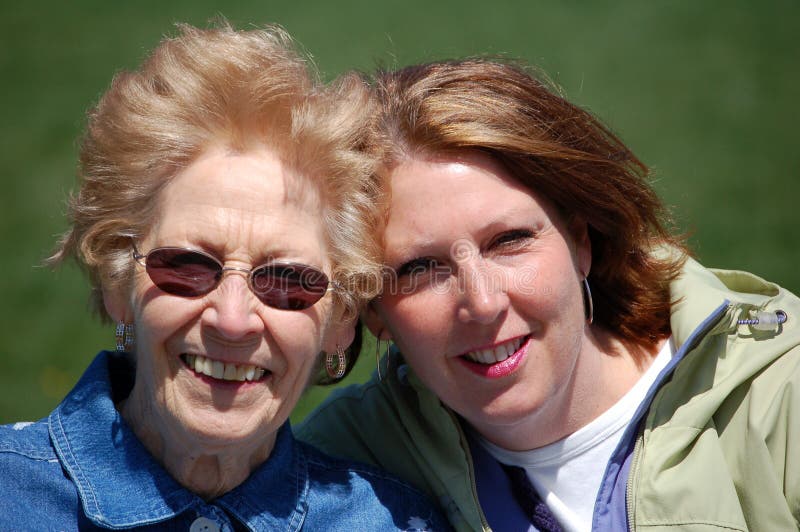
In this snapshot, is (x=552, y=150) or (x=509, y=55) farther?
(x=509, y=55)

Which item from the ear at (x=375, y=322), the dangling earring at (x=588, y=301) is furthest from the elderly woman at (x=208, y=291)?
the dangling earring at (x=588, y=301)

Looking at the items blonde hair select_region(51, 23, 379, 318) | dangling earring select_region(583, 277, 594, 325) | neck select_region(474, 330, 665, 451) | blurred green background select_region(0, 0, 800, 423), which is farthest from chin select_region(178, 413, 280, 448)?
blurred green background select_region(0, 0, 800, 423)

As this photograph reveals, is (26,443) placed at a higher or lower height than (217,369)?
lower

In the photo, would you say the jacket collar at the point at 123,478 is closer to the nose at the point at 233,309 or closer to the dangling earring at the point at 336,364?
the dangling earring at the point at 336,364

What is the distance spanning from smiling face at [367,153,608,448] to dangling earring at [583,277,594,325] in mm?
264

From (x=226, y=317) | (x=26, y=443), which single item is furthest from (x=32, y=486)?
(x=226, y=317)

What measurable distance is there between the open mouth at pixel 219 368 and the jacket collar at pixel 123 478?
0.34 m

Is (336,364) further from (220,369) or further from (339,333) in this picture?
(220,369)

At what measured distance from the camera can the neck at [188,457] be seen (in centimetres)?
297

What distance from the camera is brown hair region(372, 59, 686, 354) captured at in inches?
125

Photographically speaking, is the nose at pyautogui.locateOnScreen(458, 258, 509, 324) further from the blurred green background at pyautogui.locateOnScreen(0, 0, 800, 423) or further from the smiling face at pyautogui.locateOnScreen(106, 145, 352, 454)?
the blurred green background at pyautogui.locateOnScreen(0, 0, 800, 423)

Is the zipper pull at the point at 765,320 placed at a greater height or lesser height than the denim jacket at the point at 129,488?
greater

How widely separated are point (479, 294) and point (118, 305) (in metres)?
1.14

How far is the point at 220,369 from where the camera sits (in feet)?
9.30
